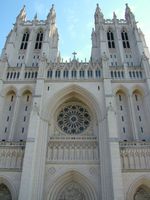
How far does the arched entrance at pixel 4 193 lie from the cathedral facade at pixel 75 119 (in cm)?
9

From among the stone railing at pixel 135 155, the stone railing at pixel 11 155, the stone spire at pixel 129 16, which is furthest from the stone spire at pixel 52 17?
the stone railing at pixel 135 155

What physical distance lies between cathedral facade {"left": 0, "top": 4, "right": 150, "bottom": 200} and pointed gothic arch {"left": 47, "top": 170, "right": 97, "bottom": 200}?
0.28ft

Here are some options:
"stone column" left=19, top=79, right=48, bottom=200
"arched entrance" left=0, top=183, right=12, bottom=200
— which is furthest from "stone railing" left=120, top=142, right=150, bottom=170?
"arched entrance" left=0, top=183, right=12, bottom=200

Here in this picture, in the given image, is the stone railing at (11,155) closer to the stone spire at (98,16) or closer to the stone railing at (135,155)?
the stone railing at (135,155)

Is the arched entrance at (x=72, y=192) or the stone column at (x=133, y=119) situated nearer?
the arched entrance at (x=72, y=192)

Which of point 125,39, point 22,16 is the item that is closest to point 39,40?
point 22,16

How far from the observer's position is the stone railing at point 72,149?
74.8ft

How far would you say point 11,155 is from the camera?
71.9 feet

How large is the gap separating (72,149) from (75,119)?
13.5 ft

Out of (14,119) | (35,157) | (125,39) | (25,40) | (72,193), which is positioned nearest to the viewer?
(35,157)

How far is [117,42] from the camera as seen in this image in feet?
107

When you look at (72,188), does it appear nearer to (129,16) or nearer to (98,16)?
(98,16)

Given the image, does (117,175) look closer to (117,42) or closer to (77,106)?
(77,106)

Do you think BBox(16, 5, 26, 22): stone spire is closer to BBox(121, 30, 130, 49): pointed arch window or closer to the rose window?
BBox(121, 30, 130, 49): pointed arch window
